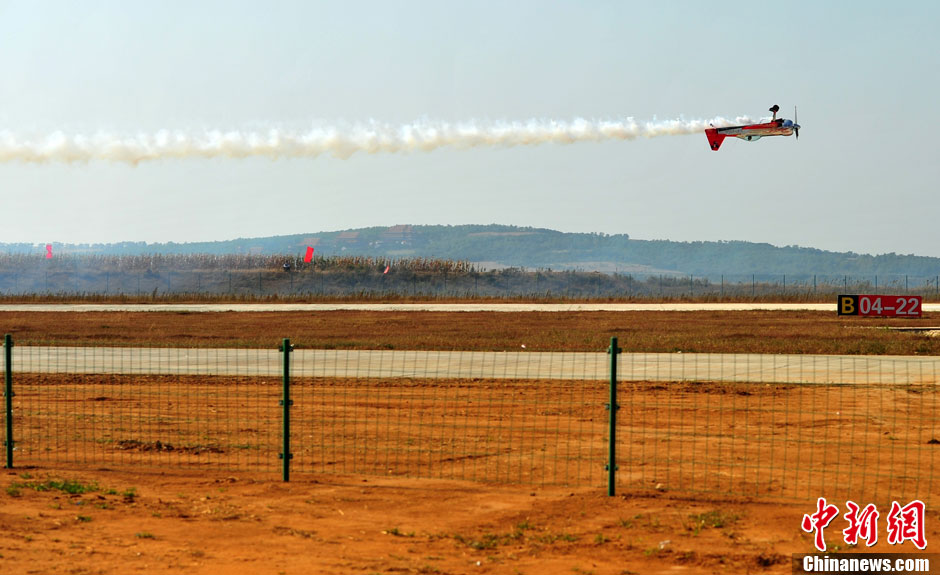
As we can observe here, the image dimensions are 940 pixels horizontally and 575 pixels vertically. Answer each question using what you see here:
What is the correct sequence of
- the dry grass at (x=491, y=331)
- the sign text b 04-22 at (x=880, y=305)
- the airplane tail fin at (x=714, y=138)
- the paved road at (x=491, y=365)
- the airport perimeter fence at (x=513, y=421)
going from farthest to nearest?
the airplane tail fin at (x=714, y=138) → the sign text b 04-22 at (x=880, y=305) → the dry grass at (x=491, y=331) → the paved road at (x=491, y=365) → the airport perimeter fence at (x=513, y=421)

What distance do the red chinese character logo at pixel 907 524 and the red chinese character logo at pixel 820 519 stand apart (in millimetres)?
604

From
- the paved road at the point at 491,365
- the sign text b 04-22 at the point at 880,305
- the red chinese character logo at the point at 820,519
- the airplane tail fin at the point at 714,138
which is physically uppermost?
the airplane tail fin at the point at 714,138

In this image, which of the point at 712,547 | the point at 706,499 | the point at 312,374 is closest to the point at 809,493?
the point at 706,499

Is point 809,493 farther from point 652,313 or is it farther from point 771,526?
point 652,313

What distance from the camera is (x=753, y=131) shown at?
1870 inches

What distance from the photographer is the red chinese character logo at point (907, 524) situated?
10.3 m

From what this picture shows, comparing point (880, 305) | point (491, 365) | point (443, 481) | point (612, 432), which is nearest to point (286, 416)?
point (443, 481)

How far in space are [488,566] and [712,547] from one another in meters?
2.31

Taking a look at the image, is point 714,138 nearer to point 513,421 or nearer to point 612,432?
point 513,421

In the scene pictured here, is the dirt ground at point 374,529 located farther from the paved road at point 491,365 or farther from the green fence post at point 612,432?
the paved road at point 491,365

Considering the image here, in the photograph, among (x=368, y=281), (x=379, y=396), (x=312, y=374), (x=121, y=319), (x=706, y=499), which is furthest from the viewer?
(x=368, y=281)

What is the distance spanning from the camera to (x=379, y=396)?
72.3ft

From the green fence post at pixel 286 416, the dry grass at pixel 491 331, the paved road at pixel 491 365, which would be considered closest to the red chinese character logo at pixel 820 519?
the green fence post at pixel 286 416

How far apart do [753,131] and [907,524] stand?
39017 millimetres
